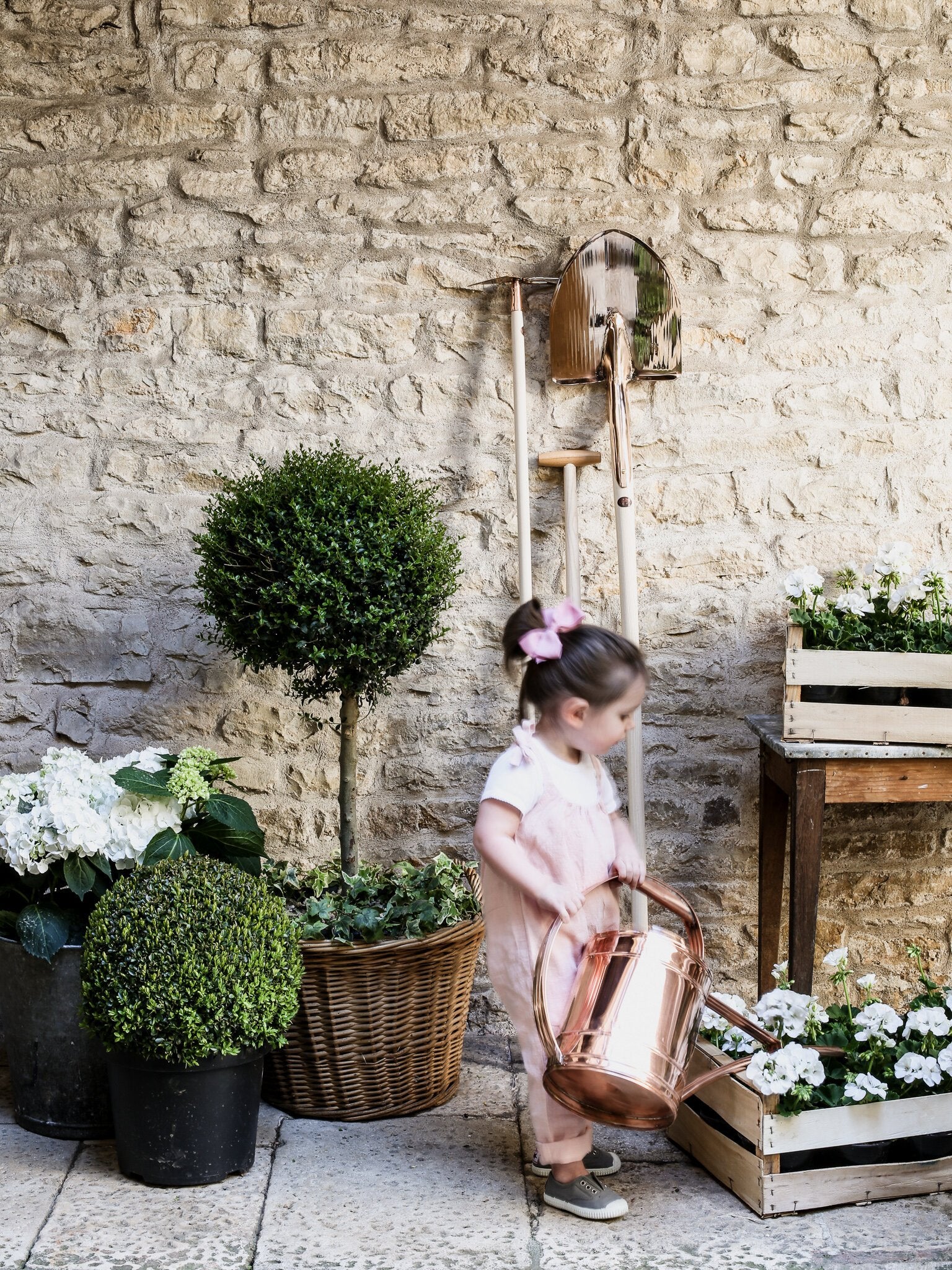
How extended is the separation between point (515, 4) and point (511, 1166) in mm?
2749

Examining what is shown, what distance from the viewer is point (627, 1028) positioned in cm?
Answer: 195

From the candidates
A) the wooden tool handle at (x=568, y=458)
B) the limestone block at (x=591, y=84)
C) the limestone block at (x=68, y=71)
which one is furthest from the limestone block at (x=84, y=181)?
the wooden tool handle at (x=568, y=458)

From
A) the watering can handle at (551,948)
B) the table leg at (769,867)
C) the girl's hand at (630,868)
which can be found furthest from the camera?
the table leg at (769,867)

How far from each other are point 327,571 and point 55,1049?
43.9 inches

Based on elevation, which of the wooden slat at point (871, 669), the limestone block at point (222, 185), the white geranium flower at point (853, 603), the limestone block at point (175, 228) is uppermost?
the limestone block at point (222, 185)

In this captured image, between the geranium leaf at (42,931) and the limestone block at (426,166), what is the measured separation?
1.93m

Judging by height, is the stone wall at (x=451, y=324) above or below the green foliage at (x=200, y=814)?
above

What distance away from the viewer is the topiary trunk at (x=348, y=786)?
8.86 ft

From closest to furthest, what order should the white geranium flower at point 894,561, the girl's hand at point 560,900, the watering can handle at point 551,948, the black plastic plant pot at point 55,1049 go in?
the watering can handle at point 551,948, the girl's hand at point 560,900, the black plastic plant pot at point 55,1049, the white geranium flower at point 894,561

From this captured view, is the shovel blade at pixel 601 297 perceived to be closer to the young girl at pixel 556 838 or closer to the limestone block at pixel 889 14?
the limestone block at pixel 889 14

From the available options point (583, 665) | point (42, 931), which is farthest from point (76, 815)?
point (583, 665)

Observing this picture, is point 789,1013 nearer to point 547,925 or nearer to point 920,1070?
point 920,1070

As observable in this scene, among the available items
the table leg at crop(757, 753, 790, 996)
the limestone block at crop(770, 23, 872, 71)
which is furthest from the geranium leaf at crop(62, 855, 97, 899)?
the limestone block at crop(770, 23, 872, 71)

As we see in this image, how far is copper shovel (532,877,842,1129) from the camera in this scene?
6.33 ft
